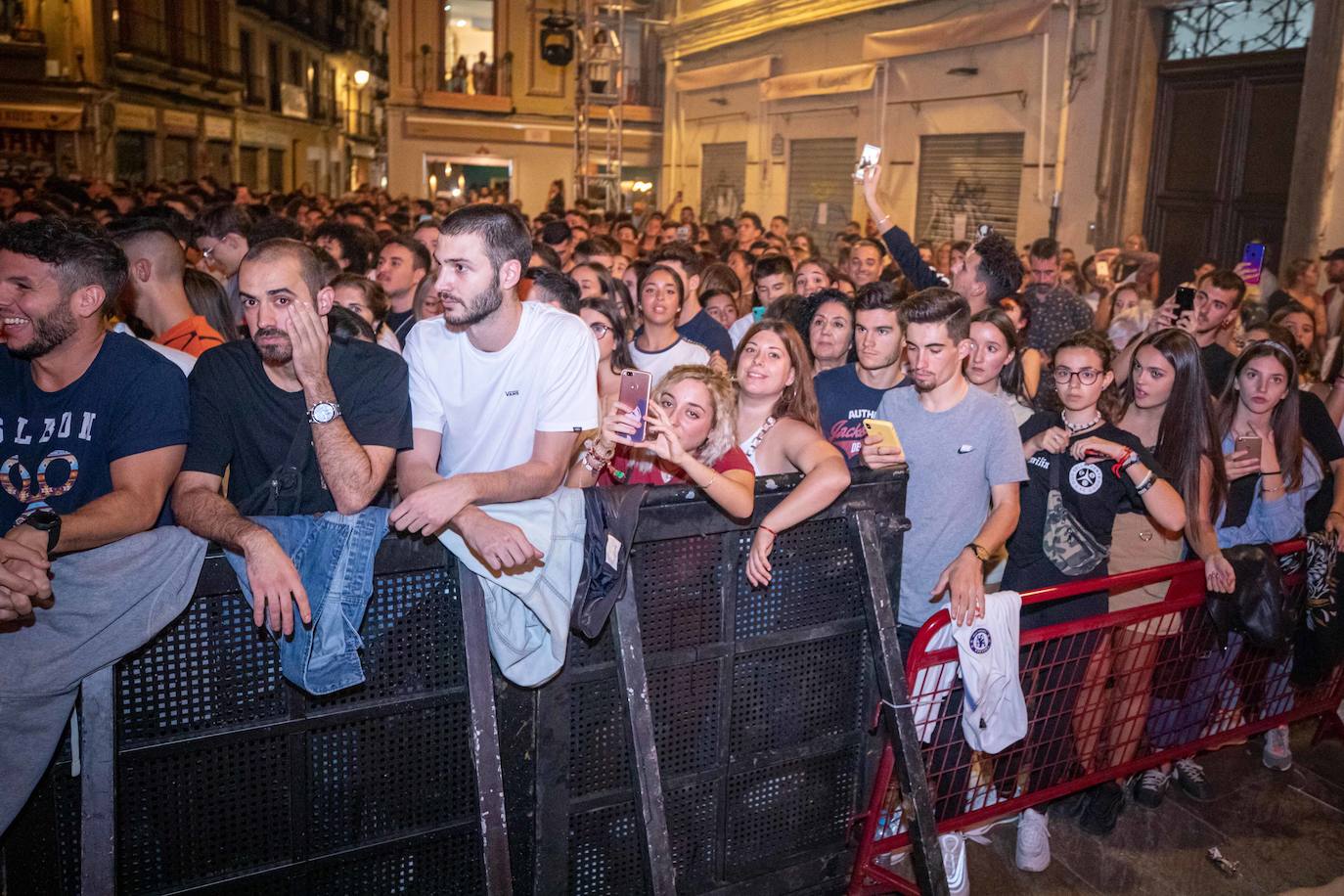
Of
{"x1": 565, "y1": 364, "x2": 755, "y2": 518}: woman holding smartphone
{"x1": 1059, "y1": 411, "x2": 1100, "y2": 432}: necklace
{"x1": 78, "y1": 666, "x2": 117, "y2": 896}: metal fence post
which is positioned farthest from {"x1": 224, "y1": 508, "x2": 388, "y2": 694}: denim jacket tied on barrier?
{"x1": 1059, "y1": 411, "x2": 1100, "y2": 432}: necklace

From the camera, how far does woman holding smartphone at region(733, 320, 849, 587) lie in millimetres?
3680

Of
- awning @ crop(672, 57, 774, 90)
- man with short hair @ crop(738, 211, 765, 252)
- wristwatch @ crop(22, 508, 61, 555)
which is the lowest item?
wristwatch @ crop(22, 508, 61, 555)

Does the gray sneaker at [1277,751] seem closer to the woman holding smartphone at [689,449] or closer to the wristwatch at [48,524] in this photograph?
the woman holding smartphone at [689,449]

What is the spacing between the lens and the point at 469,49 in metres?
39.4

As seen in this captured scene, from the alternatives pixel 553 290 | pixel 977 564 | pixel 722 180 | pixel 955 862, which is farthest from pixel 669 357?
pixel 722 180

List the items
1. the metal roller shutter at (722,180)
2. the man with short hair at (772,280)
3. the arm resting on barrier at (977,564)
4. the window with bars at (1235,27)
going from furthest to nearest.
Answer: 1. the metal roller shutter at (722,180)
2. the window with bars at (1235,27)
3. the man with short hair at (772,280)
4. the arm resting on barrier at (977,564)

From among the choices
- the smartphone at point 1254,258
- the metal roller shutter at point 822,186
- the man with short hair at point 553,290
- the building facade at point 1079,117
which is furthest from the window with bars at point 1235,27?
the man with short hair at point 553,290

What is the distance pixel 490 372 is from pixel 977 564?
5.96 feet

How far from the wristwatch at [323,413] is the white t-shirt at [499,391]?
410mm

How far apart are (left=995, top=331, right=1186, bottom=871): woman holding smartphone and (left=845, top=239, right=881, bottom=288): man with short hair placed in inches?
172

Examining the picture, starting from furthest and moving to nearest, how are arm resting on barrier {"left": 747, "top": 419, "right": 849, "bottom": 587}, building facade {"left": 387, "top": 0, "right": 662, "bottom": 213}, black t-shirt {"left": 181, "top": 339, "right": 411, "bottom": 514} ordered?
building facade {"left": 387, "top": 0, "right": 662, "bottom": 213} → arm resting on barrier {"left": 747, "top": 419, "right": 849, "bottom": 587} → black t-shirt {"left": 181, "top": 339, "right": 411, "bottom": 514}

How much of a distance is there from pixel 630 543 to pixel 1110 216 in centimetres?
1125

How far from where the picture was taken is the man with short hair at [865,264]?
853cm

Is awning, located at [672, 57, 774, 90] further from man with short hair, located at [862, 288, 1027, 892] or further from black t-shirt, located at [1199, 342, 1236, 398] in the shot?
man with short hair, located at [862, 288, 1027, 892]
